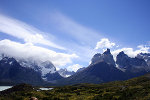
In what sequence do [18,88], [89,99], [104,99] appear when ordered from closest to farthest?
[104,99]
[89,99]
[18,88]

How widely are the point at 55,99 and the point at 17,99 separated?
13.2 meters

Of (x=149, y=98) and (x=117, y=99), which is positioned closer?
(x=149, y=98)

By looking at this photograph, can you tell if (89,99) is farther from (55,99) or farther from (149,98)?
(149,98)

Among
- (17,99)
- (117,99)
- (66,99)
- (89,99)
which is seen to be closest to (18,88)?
(17,99)

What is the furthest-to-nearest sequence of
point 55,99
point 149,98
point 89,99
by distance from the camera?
point 55,99
point 89,99
point 149,98

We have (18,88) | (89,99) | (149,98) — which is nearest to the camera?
(149,98)

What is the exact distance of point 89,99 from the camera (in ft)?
192

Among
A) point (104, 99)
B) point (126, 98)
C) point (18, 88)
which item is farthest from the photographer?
point (18, 88)

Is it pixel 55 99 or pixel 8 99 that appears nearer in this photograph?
pixel 8 99

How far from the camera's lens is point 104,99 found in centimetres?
5481

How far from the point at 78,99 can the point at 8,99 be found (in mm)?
23777

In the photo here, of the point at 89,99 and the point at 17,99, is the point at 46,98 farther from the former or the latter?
the point at 89,99

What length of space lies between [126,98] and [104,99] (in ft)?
23.7

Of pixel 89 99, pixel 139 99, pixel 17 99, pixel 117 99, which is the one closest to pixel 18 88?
pixel 17 99
